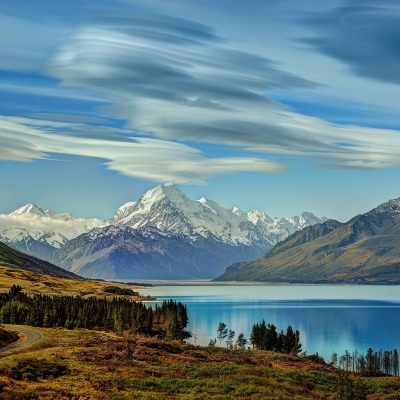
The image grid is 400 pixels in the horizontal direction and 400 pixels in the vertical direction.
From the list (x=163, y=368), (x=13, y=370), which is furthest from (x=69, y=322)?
(x=13, y=370)

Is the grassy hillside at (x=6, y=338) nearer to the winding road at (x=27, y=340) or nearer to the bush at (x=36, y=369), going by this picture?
the winding road at (x=27, y=340)

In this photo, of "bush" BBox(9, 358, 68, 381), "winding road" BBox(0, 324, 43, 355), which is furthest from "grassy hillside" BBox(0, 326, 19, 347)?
"bush" BBox(9, 358, 68, 381)

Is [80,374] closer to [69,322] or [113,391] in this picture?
[113,391]

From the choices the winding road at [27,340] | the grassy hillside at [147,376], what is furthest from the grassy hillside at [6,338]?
the grassy hillside at [147,376]

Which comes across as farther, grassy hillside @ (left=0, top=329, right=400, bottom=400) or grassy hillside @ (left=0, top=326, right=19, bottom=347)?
grassy hillside @ (left=0, top=326, right=19, bottom=347)

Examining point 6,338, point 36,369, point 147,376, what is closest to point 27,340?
point 6,338

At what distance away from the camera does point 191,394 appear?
92.6 meters

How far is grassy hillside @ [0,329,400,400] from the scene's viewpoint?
8919cm

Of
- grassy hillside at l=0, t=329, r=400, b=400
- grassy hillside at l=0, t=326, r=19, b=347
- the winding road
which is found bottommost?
grassy hillside at l=0, t=329, r=400, b=400

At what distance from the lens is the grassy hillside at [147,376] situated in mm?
89188

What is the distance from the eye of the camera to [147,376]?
103m

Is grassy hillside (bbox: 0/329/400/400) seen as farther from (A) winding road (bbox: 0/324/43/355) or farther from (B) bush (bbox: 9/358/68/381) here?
(A) winding road (bbox: 0/324/43/355)

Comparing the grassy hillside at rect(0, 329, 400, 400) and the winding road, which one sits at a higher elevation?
the winding road

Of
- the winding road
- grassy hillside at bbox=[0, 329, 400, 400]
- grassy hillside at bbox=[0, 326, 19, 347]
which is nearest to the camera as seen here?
grassy hillside at bbox=[0, 329, 400, 400]
